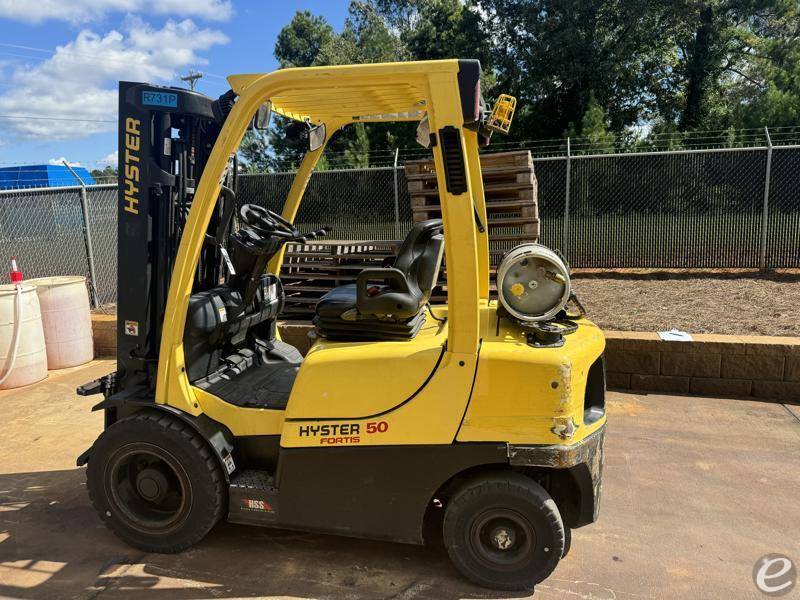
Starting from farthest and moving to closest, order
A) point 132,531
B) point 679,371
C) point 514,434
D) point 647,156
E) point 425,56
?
point 425,56, point 647,156, point 679,371, point 132,531, point 514,434

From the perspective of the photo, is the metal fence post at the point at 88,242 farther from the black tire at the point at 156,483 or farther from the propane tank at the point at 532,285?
the propane tank at the point at 532,285

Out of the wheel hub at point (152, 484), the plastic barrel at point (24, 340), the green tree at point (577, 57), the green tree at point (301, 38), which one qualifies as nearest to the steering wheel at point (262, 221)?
the wheel hub at point (152, 484)

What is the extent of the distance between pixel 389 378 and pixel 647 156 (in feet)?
34.4

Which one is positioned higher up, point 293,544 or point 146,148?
point 146,148

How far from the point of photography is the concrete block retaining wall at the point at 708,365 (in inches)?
217

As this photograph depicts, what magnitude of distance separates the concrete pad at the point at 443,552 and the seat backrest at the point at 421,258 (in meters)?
1.52

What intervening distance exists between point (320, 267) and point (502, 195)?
9.24ft

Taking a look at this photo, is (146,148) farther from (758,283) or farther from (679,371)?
(758,283)

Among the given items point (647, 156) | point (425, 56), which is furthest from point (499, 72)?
point (647, 156)

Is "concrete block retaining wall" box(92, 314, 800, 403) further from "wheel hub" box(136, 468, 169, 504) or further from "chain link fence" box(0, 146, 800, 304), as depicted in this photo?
"chain link fence" box(0, 146, 800, 304)

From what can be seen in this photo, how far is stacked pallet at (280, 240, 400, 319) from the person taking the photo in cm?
741

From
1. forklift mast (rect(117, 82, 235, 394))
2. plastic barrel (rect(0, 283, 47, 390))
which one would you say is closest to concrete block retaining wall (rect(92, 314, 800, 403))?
forklift mast (rect(117, 82, 235, 394))

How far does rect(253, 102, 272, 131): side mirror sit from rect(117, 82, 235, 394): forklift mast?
0.44 metres

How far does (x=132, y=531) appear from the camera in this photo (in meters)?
3.37
